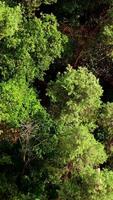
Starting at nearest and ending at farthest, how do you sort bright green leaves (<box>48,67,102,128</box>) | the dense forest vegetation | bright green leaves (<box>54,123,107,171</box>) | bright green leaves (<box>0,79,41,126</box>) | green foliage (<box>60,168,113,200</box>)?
green foliage (<box>60,168,113,200</box>)
bright green leaves (<box>54,123,107,171</box>)
the dense forest vegetation
bright green leaves (<box>48,67,102,128</box>)
bright green leaves (<box>0,79,41,126</box>)

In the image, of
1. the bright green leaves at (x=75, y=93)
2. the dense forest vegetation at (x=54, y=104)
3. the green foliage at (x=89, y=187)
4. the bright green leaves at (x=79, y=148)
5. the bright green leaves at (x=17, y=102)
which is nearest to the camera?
the green foliage at (x=89, y=187)

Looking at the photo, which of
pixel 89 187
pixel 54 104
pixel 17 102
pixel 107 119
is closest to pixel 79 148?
pixel 89 187

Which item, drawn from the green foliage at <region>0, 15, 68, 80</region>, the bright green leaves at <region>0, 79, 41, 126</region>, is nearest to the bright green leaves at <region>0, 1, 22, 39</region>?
the green foliage at <region>0, 15, 68, 80</region>

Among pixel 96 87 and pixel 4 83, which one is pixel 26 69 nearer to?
pixel 4 83

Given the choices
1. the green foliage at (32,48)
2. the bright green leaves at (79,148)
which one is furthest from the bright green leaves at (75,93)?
the green foliage at (32,48)

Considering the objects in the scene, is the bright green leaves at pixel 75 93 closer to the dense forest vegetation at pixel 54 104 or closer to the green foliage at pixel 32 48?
the dense forest vegetation at pixel 54 104

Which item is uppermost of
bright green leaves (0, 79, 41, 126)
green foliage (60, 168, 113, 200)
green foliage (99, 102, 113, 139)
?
bright green leaves (0, 79, 41, 126)

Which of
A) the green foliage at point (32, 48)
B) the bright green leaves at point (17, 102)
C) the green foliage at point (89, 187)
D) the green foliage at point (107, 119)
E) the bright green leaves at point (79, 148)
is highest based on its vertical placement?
the green foliage at point (32, 48)

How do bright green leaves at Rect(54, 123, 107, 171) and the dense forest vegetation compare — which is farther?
the dense forest vegetation

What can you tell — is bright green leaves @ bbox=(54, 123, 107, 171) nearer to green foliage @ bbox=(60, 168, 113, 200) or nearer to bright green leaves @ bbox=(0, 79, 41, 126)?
green foliage @ bbox=(60, 168, 113, 200)
